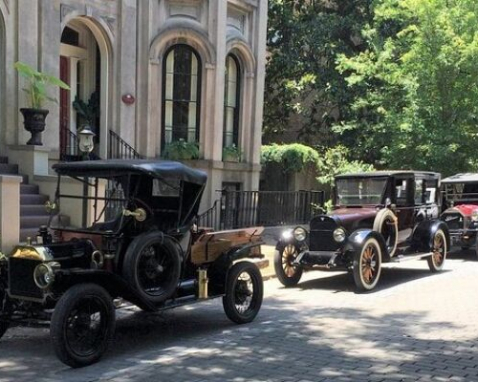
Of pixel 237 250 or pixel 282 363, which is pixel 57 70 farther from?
pixel 282 363

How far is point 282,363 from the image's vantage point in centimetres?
589

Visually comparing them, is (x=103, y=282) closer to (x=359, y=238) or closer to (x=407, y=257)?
(x=359, y=238)

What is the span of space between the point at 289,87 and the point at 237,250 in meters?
14.9

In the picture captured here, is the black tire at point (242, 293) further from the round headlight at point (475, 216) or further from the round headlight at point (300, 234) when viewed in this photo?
the round headlight at point (475, 216)

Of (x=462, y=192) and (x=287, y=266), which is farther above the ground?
(x=462, y=192)

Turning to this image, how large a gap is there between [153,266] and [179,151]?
9139 mm

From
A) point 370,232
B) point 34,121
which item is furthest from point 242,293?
point 34,121

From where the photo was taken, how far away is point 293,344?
6.64 m

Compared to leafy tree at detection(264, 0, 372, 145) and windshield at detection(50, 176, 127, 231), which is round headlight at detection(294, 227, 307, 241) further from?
leafy tree at detection(264, 0, 372, 145)

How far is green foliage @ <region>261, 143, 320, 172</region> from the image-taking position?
1938 centimetres

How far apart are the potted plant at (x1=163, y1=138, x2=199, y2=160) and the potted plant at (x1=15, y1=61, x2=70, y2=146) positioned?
3634 mm

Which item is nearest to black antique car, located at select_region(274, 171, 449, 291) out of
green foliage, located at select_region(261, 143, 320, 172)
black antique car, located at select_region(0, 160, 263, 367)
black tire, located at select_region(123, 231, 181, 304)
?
black antique car, located at select_region(0, 160, 263, 367)

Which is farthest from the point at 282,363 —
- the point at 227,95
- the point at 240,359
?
the point at 227,95

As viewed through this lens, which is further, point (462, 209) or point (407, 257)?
point (462, 209)
